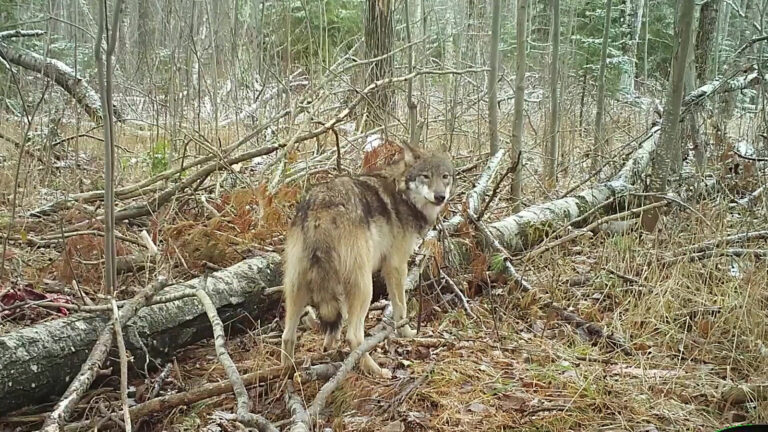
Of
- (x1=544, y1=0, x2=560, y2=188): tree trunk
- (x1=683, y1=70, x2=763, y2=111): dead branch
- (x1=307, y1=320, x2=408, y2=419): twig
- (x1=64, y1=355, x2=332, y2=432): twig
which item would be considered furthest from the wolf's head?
(x1=544, y1=0, x2=560, y2=188): tree trunk

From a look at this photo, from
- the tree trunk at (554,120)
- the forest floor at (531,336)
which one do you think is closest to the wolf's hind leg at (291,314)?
the forest floor at (531,336)

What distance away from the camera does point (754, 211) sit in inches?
217

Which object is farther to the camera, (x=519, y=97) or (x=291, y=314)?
(x=519, y=97)

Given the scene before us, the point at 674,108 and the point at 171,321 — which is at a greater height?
the point at 674,108

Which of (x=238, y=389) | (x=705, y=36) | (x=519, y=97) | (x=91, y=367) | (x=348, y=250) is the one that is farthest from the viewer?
(x=705, y=36)

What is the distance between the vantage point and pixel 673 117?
227 inches

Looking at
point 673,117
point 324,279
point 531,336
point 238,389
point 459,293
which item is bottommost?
point 531,336

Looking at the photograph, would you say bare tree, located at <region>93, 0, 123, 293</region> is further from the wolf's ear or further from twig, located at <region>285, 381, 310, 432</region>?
the wolf's ear

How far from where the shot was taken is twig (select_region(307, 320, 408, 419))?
329 centimetres

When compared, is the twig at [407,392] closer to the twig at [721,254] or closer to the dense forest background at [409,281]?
the dense forest background at [409,281]

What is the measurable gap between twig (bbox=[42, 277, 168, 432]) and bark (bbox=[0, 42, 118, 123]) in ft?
15.7

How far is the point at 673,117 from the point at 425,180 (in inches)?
101

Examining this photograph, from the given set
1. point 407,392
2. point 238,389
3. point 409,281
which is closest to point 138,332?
Answer: point 238,389

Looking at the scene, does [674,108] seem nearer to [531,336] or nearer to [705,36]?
[531,336]
